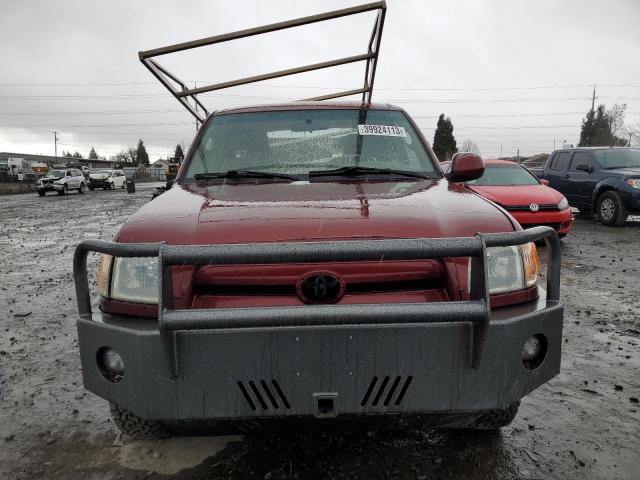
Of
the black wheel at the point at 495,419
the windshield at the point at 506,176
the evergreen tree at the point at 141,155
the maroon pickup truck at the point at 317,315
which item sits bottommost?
the black wheel at the point at 495,419

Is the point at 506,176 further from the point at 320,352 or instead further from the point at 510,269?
the point at 320,352

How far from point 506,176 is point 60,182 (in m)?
26.3

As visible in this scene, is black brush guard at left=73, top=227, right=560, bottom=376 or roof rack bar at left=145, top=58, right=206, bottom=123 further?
roof rack bar at left=145, top=58, right=206, bottom=123

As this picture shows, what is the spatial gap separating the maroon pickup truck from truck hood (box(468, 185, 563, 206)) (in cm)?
612

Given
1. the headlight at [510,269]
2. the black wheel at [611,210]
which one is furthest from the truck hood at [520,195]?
the headlight at [510,269]

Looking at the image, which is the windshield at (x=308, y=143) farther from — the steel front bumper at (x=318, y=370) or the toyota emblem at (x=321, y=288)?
the steel front bumper at (x=318, y=370)

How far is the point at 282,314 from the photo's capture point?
1483 millimetres

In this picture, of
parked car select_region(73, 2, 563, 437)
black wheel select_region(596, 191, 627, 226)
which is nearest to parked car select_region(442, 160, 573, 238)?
black wheel select_region(596, 191, 627, 226)

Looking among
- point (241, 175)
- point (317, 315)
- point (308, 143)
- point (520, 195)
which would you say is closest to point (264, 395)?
point (317, 315)

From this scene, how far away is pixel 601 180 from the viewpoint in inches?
409

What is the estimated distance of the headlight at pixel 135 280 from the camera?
5.68ft

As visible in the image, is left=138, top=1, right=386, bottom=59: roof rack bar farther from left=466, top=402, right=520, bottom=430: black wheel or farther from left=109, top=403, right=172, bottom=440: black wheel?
left=466, top=402, right=520, bottom=430: black wheel

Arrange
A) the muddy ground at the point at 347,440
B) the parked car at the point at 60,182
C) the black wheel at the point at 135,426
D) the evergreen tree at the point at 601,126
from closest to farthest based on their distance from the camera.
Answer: the black wheel at the point at 135,426, the muddy ground at the point at 347,440, the parked car at the point at 60,182, the evergreen tree at the point at 601,126

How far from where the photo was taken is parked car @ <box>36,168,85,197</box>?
88.2 ft
